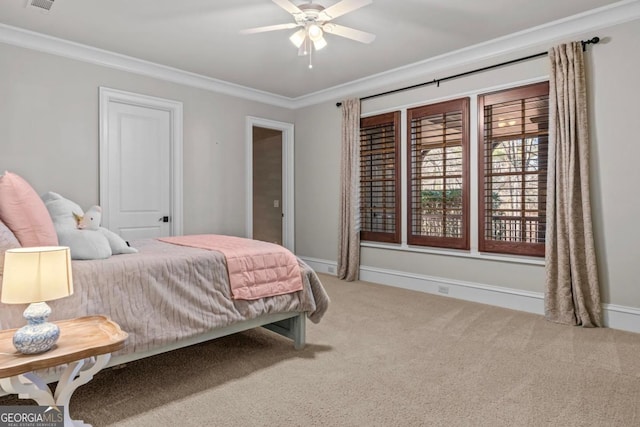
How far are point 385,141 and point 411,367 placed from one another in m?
3.07

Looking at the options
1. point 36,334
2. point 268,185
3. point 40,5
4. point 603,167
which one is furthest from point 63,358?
point 268,185

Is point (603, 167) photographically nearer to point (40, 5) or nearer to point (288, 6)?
point (288, 6)

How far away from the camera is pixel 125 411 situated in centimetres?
192

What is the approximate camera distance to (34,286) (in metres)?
1.44

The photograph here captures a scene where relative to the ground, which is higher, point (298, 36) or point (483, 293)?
point (298, 36)

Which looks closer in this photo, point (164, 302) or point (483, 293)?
point (164, 302)

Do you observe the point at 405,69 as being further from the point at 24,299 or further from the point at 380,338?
the point at 24,299

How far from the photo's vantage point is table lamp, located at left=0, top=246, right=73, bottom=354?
55.9 inches

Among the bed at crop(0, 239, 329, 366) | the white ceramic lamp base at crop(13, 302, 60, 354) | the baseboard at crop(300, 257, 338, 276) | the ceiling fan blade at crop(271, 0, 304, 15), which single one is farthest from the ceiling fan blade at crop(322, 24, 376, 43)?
the baseboard at crop(300, 257, 338, 276)

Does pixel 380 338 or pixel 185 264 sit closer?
pixel 185 264

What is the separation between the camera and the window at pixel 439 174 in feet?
13.6

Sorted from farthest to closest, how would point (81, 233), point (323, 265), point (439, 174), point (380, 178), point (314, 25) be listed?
point (323, 265)
point (380, 178)
point (439, 174)
point (314, 25)
point (81, 233)

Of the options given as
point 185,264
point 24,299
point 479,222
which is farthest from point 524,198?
point 24,299

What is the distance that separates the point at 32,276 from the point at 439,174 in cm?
384
